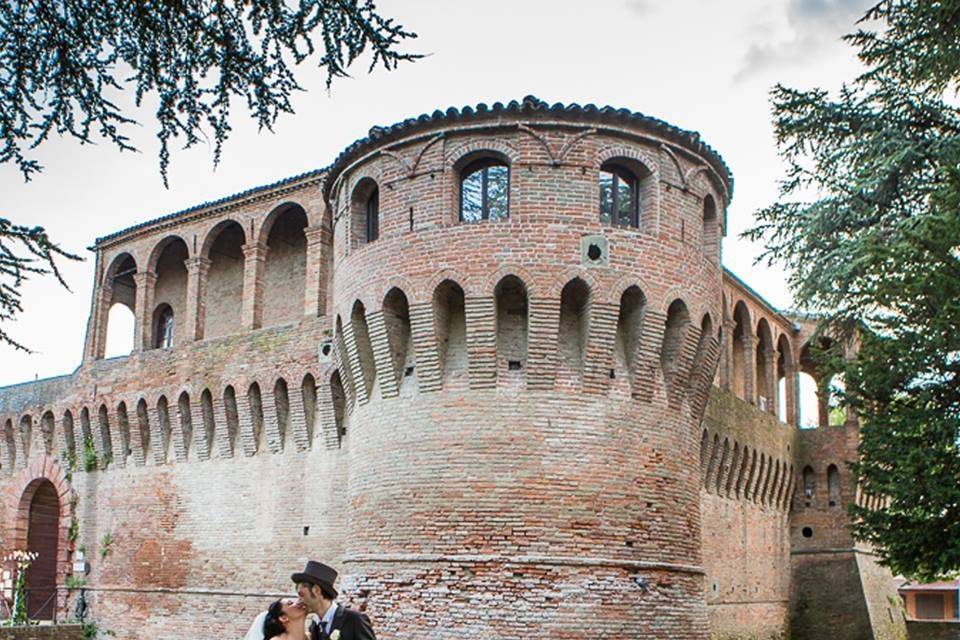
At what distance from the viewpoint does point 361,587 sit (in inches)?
667

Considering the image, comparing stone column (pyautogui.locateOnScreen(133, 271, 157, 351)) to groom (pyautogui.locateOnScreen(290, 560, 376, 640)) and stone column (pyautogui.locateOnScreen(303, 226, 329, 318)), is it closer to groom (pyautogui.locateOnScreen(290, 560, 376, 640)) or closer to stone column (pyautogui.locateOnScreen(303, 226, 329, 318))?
stone column (pyautogui.locateOnScreen(303, 226, 329, 318))

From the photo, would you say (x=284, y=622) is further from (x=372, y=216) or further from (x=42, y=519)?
(x=42, y=519)

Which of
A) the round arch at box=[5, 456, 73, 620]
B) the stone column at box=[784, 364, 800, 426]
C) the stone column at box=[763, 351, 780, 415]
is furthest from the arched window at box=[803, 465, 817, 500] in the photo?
the round arch at box=[5, 456, 73, 620]

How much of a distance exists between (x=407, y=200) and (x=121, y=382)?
1194cm

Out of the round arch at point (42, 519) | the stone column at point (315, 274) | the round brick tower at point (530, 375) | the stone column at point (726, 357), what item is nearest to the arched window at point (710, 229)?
the round brick tower at point (530, 375)

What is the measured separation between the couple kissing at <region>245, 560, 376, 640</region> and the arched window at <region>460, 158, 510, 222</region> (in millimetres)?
10733

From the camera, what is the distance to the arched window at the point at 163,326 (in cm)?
2819

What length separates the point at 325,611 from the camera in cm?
720

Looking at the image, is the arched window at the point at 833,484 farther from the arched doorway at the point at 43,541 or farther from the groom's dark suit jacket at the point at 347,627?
the groom's dark suit jacket at the point at 347,627

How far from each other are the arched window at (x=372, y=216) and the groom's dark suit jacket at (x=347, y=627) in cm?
1201

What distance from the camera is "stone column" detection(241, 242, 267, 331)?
79.0 ft

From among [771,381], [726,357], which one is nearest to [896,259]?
[726,357]

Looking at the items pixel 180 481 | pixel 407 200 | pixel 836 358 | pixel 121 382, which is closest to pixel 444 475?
pixel 407 200

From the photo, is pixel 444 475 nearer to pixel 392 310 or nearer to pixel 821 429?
pixel 392 310
